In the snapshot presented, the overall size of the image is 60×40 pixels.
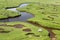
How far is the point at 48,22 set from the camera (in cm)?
6762

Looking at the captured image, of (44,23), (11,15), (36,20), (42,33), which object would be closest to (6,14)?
(11,15)

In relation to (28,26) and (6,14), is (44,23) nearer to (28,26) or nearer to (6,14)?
(28,26)

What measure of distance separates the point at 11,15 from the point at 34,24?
55.2ft

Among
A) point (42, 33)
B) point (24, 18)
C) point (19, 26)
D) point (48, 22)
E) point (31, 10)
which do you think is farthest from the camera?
point (31, 10)

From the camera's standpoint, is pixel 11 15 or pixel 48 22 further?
pixel 11 15

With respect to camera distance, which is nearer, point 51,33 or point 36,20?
point 51,33

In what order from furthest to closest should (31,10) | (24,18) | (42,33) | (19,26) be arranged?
(31,10), (24,18), (19,26), (42,33)

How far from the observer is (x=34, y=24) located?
6662cm

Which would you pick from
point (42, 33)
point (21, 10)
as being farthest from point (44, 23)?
point (21, 10)

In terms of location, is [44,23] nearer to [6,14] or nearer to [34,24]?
[34,24]

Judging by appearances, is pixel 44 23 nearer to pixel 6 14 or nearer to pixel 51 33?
pixel 51 33

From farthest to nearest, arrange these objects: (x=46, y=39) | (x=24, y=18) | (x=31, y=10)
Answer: (x=31, y=10) < (x=24, y=18) < (x=46, y=39)

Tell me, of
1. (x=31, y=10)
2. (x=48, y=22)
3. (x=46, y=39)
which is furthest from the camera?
(x=31, y=10)

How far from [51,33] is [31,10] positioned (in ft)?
116
